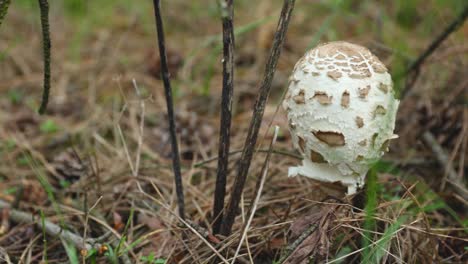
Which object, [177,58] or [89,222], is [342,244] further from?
[177,58]

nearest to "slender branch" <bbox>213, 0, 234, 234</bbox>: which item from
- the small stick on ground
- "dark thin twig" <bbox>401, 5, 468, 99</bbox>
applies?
the small stick on ground

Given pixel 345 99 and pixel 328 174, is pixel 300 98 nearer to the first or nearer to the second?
pixel 345 99

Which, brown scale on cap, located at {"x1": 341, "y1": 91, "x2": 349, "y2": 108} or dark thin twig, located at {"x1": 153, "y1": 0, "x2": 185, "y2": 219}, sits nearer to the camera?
dark thin twig, located at {"x1": 153, "y1": 0, "x2": 185, "y2": 219}

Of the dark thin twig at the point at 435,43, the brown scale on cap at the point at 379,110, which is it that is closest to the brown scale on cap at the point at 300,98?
the brown scale on cap at the point at 379,110

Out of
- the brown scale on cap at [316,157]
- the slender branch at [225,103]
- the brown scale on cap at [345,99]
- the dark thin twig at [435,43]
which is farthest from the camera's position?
the dark thin twig at [435,43]

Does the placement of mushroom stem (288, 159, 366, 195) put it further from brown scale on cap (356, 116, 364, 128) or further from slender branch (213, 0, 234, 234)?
slender branch (213, 0, 234, 234)

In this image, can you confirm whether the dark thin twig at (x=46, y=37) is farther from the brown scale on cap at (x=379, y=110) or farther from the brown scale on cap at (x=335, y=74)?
the brown scale on cap at (x=379, y=110)
